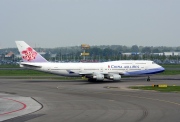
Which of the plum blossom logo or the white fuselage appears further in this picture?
the plum blossom logo

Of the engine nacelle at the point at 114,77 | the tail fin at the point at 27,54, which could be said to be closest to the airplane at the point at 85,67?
the tail fin at the point at 27,54

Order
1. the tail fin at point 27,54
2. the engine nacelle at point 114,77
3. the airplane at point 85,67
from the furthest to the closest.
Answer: the tail fin at point 27,54
the airplane at point 85,67
the engine nacelle at point 114,77

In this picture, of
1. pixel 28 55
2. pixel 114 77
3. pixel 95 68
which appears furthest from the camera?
pixel 28 55

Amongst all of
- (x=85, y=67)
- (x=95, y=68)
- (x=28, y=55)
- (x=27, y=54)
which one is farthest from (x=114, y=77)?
(x=27, y=54)

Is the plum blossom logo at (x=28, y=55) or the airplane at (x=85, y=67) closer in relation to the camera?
the airplane at (x=85, y=67)

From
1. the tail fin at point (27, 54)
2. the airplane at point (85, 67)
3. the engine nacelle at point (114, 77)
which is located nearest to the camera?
the engine nacelle at point (114, 77)

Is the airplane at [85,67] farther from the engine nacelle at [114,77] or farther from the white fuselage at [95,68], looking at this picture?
the engine nacelle at [114,77]

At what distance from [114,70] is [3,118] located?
44.0 m

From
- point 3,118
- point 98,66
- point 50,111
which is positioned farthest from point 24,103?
point 98,66

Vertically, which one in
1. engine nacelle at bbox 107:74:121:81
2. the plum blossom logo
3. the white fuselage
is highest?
the plum blossom logo

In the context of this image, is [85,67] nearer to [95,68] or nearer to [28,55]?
[95,68]

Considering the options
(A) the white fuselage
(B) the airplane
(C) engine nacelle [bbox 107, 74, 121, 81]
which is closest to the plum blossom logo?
(B) the airplane

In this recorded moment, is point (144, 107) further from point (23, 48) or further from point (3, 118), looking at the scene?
point (23, 48)

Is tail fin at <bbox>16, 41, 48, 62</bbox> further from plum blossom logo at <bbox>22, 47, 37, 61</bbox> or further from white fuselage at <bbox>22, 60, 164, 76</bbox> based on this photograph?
white fuselage at <bbox>22, 60, 164, 76</bbox>
